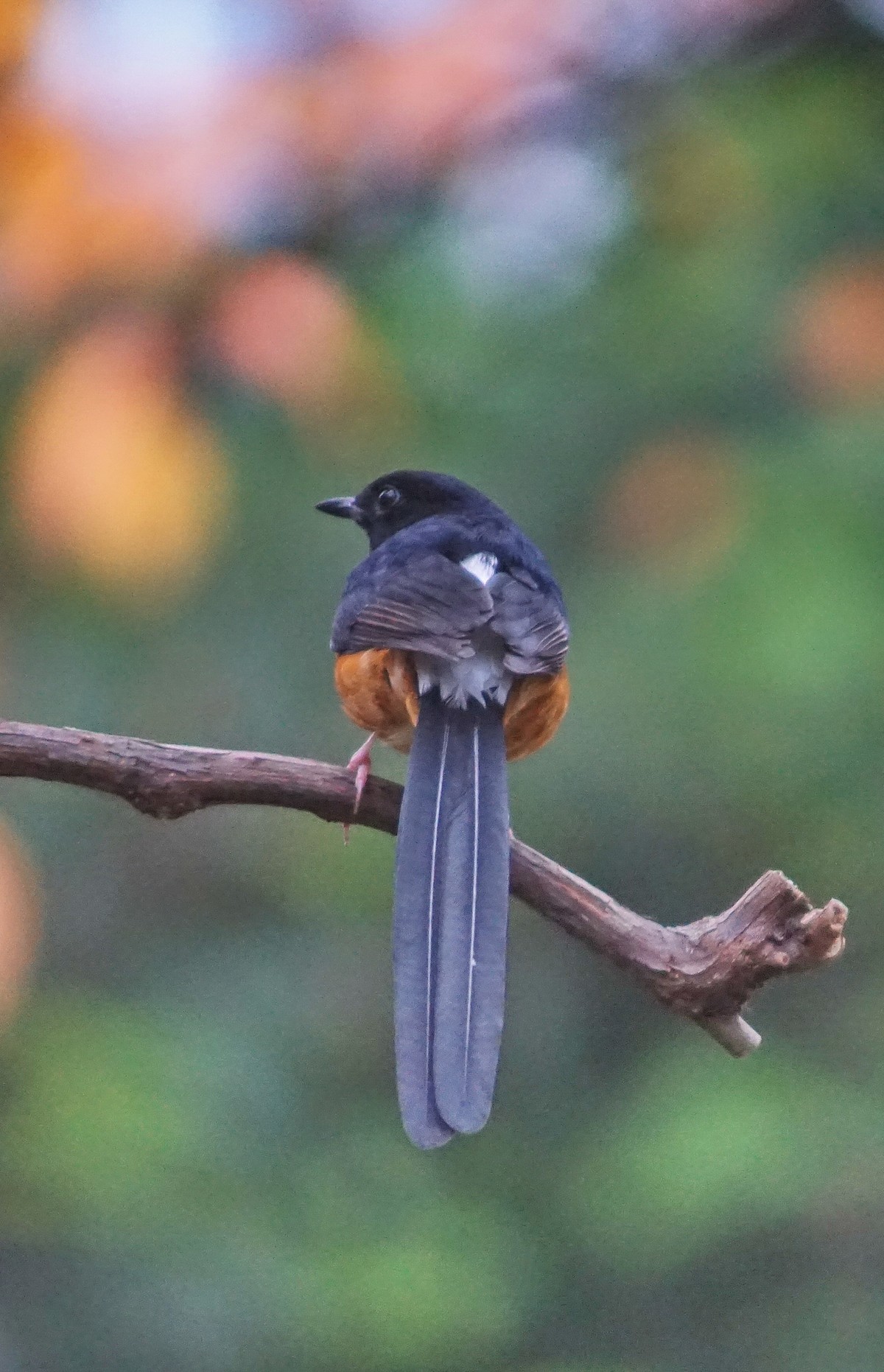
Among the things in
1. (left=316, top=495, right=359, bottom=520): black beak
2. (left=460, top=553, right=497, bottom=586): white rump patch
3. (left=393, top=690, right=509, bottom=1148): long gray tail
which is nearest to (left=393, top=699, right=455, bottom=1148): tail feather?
(left=393, top=690, right=509, bottom=1148): long gray tail

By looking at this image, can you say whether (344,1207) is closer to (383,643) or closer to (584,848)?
(584,848)

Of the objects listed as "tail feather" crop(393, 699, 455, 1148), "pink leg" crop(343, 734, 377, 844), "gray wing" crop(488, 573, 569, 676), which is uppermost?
"gray wing" crop(488, 573, 569, 676)

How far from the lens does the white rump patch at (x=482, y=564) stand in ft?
13.0

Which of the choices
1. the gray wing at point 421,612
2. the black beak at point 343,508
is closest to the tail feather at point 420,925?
the gray wing at point 421,612

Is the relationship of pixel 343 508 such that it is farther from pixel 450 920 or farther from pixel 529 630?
pixel 450 920

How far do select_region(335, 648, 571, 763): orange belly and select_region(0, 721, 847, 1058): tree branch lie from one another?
0.44 m

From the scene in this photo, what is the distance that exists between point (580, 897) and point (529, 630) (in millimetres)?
626

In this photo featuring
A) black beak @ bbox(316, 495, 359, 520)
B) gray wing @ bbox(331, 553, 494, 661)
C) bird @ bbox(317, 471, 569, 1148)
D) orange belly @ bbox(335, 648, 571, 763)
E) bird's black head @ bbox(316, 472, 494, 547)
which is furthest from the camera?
black beak @ bbox(316, 495, 359, 520)

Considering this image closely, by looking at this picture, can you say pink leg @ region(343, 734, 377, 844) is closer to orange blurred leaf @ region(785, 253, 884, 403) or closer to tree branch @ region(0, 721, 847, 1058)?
tree branch @ region(0, 721, 847, 1058)

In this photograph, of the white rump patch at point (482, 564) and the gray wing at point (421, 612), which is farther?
the white rump patch at point (482, 564)

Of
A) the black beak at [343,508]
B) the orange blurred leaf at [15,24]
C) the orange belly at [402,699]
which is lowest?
the orange belly at [402,699]

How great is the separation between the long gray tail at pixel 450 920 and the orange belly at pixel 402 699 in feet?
0.52

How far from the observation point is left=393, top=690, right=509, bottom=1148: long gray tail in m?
2.81

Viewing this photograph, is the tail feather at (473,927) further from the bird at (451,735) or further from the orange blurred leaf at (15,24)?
the orange blurred leaf at (15,24)
